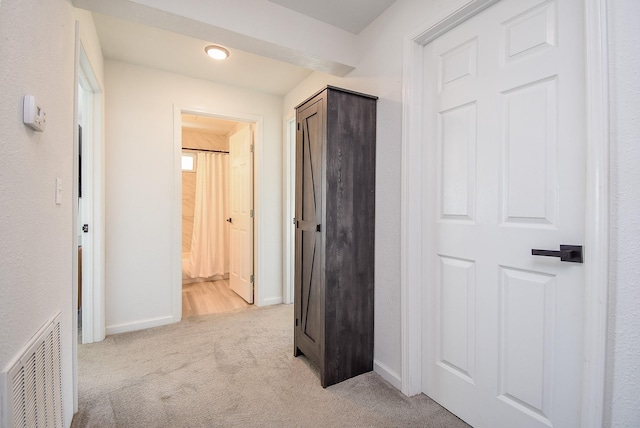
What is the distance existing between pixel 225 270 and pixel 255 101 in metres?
2.74

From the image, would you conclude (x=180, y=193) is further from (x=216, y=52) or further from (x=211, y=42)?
(x=211, y=42)

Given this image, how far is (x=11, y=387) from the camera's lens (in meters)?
0.82

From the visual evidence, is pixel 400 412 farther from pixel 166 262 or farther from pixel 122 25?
pixel 122 25

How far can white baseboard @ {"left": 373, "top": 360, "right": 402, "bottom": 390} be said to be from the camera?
180cm

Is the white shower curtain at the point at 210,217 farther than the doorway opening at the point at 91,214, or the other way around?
the white shower curtain at the point at 210,217

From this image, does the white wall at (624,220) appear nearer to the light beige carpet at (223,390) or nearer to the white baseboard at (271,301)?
the light beige carpet at (223,390)

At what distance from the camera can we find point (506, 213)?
4.49 ft

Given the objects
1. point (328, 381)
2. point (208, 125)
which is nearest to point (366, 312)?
point (328, 381)

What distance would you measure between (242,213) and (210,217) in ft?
3.79

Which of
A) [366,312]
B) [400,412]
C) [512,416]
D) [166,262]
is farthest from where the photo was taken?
[166,262]

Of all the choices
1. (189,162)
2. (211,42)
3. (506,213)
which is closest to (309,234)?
(506,213)

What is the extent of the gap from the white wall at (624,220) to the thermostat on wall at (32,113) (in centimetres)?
195

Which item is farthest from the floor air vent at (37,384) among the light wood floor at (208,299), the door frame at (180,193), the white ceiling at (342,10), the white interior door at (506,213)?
the white ceiling at (342,10)

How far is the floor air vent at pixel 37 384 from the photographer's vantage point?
832mm
